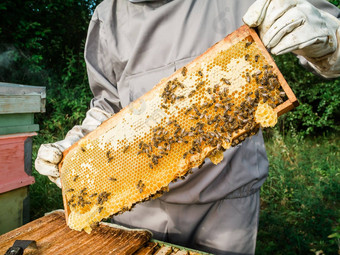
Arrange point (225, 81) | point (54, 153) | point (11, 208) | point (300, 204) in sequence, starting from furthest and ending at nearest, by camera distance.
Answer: point (300, 204) < point (11, 208) < point (54, 153) < point (225, 81)

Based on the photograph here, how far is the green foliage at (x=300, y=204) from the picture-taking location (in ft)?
12.5

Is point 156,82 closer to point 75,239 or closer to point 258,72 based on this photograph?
point 258,72

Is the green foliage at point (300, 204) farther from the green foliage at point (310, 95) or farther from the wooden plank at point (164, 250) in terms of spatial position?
the wooden plank at point (164, 250)

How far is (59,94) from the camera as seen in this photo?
807 centimetres

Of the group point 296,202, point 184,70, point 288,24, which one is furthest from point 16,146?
point 296,202

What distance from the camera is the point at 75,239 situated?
191 centimetres

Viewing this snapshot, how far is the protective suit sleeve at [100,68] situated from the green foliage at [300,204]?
287cm

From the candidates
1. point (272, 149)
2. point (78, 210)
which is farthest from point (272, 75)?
point (272, 149)

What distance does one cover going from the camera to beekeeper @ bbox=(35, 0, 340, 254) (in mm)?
2020

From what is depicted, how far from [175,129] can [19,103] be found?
8.95 feet

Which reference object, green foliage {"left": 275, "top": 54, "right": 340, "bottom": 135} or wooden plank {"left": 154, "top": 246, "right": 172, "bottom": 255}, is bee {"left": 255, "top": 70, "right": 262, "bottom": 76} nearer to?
wooden plank {"left": 154, "top": 246, "right": 172, "bottom": 255}

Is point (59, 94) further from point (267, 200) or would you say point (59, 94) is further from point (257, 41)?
point (257, 41)

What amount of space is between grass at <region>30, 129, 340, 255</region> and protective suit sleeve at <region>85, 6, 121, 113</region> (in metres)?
3.05

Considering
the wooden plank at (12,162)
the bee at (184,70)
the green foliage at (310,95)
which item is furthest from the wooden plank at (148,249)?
the green foliage at (310,95)
